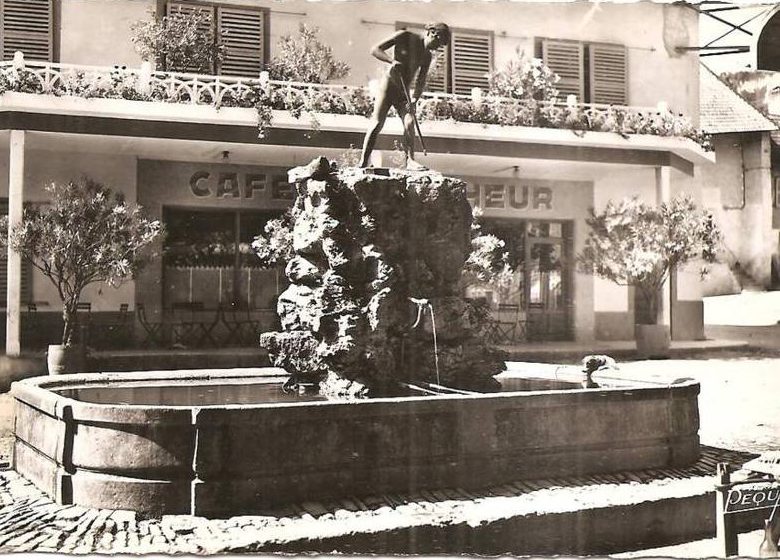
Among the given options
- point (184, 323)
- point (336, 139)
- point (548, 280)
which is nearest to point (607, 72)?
point (548, 280)

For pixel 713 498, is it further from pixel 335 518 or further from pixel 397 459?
pixel 335 518

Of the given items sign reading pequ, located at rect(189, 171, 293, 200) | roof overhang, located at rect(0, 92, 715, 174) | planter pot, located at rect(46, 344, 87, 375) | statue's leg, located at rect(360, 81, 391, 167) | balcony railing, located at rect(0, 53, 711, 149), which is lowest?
planter pot, located at rect(46, 344, 87, 375)

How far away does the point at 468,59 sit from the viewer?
1750 cm

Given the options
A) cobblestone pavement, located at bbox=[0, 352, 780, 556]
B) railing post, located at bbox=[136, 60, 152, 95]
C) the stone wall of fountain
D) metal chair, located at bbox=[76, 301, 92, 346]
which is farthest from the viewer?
metal chair, located at bbox=[76, 301, 92, 346]

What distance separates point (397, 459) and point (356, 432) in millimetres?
338

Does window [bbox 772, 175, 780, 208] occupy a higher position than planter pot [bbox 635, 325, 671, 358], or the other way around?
window [bbox 772, 175, 780, 208]

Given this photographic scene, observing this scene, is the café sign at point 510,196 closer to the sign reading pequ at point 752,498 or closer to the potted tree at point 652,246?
the potted tree at point 652,246

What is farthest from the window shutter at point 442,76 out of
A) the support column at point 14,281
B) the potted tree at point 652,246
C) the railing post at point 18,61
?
the support column at point 14,281

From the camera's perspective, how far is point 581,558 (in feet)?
14.8

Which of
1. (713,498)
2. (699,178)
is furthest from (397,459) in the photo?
(699,178)

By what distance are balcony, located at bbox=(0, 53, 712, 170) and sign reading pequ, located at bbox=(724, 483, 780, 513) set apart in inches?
471

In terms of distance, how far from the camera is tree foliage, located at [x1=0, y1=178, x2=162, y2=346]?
1218 centimetres

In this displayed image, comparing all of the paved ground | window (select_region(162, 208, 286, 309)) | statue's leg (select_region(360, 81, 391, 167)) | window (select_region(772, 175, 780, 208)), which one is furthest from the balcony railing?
statue's leg (select_region(360, 81, 391, 167))

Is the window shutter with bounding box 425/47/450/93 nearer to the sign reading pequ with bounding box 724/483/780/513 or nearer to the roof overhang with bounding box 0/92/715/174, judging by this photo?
the roof overhang with bounding box 0/92/715/174
